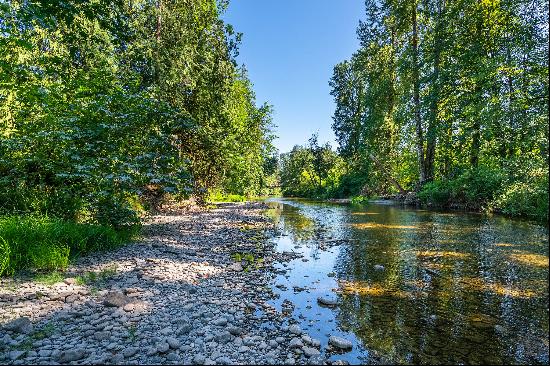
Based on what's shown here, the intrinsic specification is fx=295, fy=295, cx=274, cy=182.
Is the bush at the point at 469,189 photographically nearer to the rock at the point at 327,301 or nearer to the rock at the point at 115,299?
the rock at the point at 327,301

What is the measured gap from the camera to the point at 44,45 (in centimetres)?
1850

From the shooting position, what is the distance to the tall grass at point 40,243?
5.60m

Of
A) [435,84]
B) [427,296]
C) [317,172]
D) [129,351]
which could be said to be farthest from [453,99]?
[317,172]

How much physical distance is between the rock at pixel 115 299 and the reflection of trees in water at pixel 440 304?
3288 millimetres

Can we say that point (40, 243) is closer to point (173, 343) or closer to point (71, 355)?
point (71, 355)

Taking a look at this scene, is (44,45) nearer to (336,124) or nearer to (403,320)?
(403,320)

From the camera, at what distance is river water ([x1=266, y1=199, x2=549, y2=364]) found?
11.5 feet

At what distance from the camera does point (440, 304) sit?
482 centimetres

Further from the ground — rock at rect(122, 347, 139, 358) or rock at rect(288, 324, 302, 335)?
rock at rect(122, 347, 139, 358)

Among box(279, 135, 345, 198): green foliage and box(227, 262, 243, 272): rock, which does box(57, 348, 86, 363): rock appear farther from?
box(279, 135, 345, 198): green foliage

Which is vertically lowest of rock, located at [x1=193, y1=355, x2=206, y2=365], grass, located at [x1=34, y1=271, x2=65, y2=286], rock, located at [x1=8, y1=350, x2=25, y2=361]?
rock, located at [x1=193, y1=355, x2=206, y2=365]

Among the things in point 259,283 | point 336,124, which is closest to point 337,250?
point 259,283

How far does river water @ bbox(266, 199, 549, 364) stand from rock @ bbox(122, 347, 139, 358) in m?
2.17

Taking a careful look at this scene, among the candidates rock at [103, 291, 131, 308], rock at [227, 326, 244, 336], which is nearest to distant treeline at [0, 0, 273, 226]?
rock at [103, 291, 131, 308]
